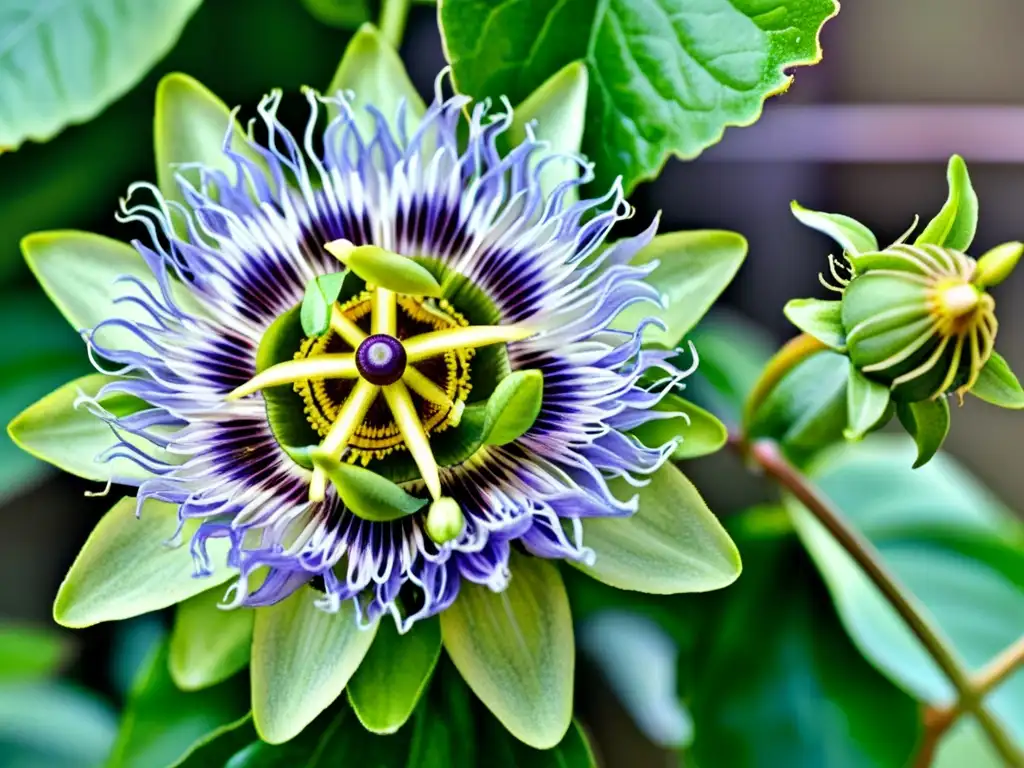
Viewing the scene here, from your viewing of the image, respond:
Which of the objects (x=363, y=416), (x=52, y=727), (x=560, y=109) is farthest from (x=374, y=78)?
(x=52, y=727)

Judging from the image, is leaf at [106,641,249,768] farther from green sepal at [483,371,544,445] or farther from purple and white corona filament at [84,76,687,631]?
green sepal at [483,371,544,445]

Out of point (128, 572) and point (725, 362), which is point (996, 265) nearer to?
point (128, 572)

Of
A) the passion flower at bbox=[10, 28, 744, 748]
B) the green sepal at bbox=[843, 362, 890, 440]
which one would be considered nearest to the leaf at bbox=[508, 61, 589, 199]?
the passion flower at bbox=[10, 28, 744, 748]

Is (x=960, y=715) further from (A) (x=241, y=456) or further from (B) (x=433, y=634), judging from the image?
(A) (x=241, y=456)

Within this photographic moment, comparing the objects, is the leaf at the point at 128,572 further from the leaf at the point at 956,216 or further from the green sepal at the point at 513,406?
the leaf at the point at 956,216

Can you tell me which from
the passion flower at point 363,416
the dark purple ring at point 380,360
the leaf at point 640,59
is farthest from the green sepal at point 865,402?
the dark purple ring at point 380,360

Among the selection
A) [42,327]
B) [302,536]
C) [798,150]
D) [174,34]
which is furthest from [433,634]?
[798,150]

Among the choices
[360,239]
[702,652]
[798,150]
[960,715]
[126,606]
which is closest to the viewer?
[126,606]
